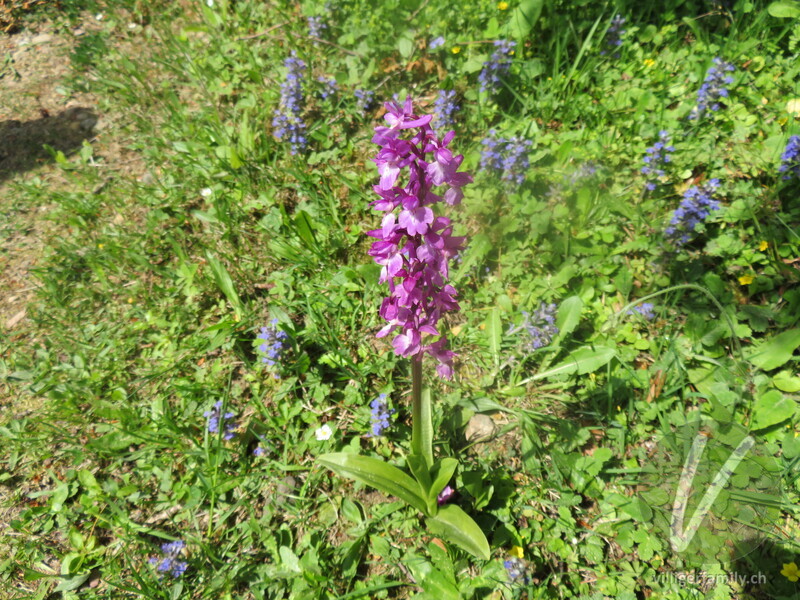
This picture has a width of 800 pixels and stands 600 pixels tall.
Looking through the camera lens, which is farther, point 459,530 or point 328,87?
point 328,87

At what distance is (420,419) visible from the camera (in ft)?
6.58

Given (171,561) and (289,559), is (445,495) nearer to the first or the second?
(289,559)

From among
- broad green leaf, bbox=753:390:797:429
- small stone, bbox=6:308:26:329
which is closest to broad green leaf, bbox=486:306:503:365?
broad green leaf, bbox=753:390:797:429

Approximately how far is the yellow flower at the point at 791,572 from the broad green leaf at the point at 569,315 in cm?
129

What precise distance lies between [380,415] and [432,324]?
0.88 m

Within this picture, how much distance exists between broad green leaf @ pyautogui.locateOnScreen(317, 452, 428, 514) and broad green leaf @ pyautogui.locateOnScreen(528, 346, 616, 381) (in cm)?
83

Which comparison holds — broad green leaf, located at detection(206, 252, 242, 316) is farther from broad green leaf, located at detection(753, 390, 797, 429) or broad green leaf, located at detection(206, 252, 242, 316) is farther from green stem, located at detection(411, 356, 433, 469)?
broad green leaf, located at detection(753, 390, 797, 429)

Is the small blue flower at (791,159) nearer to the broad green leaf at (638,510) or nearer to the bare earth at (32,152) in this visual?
the broad green leaf at (638,510)

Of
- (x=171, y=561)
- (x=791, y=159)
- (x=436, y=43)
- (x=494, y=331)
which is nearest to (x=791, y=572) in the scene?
(x=494, y=331)

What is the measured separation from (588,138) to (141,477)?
350 centimetres

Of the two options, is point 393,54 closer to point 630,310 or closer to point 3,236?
point 630,310

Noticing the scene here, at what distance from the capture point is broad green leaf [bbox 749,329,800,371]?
2.36 m

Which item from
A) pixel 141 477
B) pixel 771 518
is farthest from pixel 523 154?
pixel 141 477

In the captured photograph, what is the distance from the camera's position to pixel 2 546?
2545 millimetres
